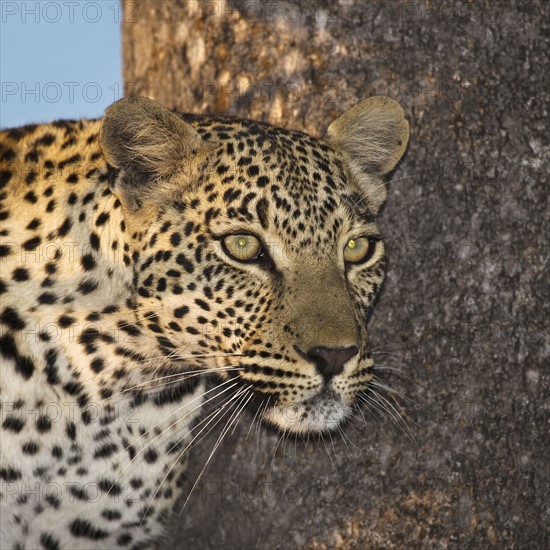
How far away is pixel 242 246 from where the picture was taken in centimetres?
356

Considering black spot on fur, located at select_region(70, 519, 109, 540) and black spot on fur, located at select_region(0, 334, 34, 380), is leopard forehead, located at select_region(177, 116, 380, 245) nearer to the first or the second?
black spot on fur, located at select_region(0, 334, 34, 380)

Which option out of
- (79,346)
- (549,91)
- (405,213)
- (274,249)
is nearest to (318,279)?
(274,249)

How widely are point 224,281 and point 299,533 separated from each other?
3.78 ft

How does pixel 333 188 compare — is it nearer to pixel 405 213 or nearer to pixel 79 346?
pixel 405 213

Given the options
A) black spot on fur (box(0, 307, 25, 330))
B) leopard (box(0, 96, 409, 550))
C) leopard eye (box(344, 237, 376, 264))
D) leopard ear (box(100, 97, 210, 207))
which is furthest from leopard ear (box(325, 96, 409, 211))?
black spot on fur (box(0, 307, 25, 330))

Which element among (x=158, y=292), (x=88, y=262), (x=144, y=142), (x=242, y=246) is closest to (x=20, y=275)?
(x=88, y=262)

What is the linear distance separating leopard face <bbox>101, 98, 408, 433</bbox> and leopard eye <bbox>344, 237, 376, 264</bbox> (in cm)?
8

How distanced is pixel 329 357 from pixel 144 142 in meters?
1.11

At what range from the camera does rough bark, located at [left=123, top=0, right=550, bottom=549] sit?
3852 mm

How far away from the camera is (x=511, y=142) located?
405cm

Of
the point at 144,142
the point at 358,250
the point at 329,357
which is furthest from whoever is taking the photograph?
the point at 358,250

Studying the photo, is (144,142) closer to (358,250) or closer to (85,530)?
(358,250)

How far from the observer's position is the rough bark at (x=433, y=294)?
3.85 m

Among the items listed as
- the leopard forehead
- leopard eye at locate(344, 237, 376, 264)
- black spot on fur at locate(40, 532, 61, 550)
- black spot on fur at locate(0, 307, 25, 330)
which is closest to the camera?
the leopard forehead
